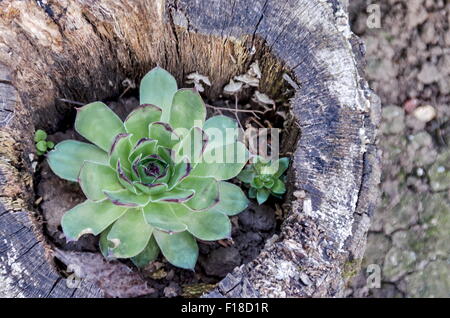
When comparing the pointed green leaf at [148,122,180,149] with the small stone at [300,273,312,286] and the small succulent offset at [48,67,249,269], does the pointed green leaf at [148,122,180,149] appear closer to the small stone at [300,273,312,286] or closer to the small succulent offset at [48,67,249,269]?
the small succulent offset at [48,67,249,269]

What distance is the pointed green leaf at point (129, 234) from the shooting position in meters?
1.41

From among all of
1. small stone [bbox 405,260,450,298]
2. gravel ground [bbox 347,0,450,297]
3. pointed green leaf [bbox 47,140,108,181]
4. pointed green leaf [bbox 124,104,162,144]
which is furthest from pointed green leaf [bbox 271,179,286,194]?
small stone [bbox 405,260,450,298]

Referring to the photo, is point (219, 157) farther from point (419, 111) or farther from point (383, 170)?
point (419, 111)

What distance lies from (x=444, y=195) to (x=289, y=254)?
1297mm

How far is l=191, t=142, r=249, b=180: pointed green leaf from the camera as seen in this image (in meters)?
1.49

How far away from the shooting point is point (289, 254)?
1350 millimetres

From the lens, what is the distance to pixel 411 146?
233cm

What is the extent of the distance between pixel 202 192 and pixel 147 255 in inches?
13.0

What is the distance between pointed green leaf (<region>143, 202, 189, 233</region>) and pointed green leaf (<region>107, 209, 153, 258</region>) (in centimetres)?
5

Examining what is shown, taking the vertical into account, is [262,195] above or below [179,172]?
below

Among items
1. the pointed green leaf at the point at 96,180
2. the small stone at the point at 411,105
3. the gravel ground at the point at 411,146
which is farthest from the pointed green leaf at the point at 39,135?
the small stone at the point at 411,105

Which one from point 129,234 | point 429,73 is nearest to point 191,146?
point 129,234

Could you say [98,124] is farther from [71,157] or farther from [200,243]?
[200,243]

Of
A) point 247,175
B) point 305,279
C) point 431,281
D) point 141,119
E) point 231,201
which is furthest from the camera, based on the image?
point 431,281
